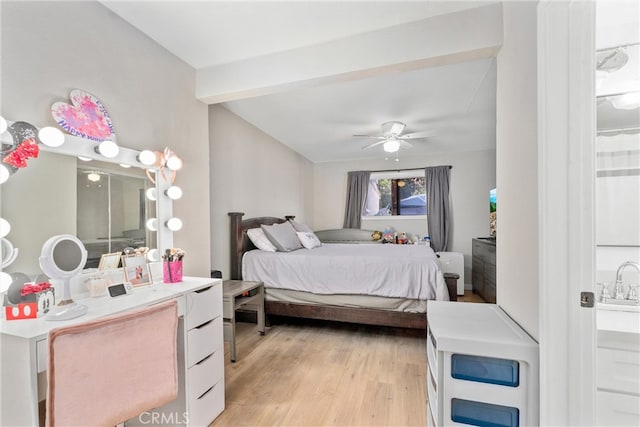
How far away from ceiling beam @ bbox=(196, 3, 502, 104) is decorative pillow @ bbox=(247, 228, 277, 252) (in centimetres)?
158

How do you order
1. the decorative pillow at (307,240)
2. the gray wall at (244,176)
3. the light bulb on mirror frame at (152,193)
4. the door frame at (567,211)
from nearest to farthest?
the door frame at (567,211) → the light bulb on mirror frame at (152,193) → the gray wall at (244,176) → the decorative pillow at (307,240)

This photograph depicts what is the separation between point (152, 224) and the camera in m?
1.83

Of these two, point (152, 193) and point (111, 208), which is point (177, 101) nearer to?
point (152, 193)

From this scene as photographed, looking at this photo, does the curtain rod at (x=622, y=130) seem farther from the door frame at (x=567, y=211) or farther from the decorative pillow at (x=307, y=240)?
the decorative pillow at (x=307, y=240)

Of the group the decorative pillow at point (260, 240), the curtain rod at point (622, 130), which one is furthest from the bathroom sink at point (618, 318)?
the decorative pillow at point (260, 240)

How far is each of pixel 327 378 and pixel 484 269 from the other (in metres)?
2.89

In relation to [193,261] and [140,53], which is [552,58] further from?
[193,261]

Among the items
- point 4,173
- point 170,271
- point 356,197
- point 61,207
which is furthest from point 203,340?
point 356,197

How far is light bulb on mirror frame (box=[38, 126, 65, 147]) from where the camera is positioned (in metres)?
1.22

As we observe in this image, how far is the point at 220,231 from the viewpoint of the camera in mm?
2922

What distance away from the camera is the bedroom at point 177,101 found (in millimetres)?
1175

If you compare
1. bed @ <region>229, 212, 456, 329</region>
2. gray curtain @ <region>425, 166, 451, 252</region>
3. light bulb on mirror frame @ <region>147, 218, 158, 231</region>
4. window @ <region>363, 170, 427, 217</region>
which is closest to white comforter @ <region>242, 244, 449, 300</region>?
bed @ <region>229, 212, 456, 329</region>

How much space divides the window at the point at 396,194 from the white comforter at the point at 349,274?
2.52 meters

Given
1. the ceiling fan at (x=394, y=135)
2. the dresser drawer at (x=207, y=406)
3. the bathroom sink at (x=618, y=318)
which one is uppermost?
the ceiling fan at (x=394, y=135)
